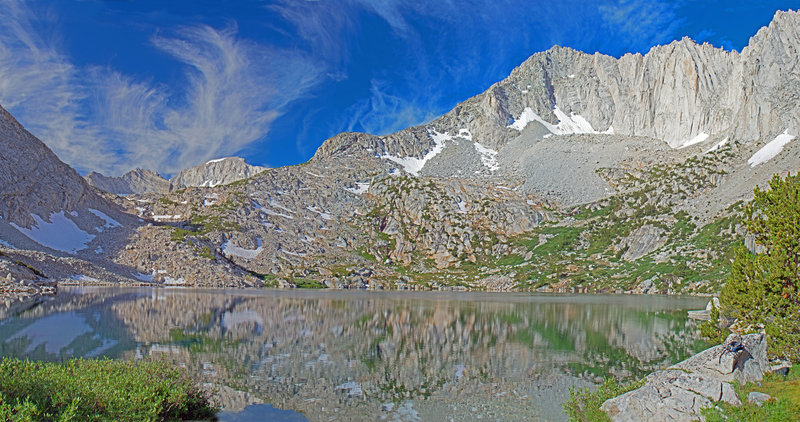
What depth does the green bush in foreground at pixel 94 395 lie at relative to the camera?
40.0 feet

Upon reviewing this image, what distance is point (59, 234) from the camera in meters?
171

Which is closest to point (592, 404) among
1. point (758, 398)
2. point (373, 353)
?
point (758, 398)

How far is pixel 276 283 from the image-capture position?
581ft

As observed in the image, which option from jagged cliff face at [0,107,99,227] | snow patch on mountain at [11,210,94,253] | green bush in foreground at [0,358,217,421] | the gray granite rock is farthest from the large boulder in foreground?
jagged cliff face at [0,107,99,227]

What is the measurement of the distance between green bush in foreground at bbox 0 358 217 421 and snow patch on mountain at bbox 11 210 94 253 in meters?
173

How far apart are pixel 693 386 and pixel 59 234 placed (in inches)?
7850

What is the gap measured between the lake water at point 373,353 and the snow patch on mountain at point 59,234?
116854mm

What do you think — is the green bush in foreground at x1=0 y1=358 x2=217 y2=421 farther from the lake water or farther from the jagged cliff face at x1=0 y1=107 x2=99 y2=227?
the jagged cliff face at x1=0 y1=107 x2=99 y2=227

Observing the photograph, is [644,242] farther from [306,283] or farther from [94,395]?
[94,395]

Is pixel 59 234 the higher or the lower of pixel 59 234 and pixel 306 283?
the higher

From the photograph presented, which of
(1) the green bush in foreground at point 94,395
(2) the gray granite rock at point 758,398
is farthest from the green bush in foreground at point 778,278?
(1) the green bush in foreground at point 94,395

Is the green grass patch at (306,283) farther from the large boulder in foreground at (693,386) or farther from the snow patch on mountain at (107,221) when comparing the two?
the large boulder in foreground at (693,386)

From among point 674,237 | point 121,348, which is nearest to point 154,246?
point 121,348

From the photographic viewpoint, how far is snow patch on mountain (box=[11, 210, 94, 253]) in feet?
527
